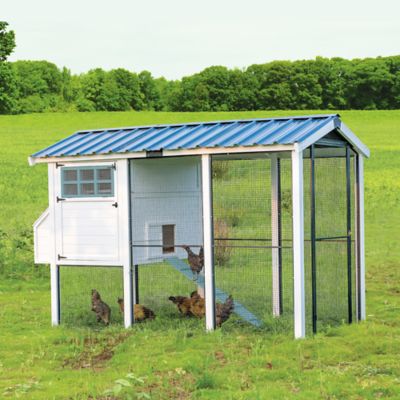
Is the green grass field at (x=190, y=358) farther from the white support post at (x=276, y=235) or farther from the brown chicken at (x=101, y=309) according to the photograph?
the white support post at (x=276, y=235)

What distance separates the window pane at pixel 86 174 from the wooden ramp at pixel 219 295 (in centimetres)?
141

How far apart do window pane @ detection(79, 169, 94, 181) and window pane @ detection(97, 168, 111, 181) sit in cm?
9

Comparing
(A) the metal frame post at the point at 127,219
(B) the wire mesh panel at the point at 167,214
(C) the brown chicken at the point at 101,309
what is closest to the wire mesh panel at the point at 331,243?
(B) the wire mesh panel at the point at 167,214

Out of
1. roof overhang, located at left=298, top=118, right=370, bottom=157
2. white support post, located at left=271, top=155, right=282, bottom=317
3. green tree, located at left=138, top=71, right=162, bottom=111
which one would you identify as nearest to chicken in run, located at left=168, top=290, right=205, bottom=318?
white support post, located at left=271, top=155, right=282, bottom=317

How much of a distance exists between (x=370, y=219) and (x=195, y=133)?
42.1ft

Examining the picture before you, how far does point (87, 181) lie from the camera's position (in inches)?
435

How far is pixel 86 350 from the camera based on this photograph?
32.3ft

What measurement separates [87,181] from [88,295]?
9.72 ft

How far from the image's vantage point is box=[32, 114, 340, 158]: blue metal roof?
1001cm

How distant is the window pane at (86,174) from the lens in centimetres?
1103

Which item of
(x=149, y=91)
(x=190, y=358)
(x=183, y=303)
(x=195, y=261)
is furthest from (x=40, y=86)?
(x=190, y=358)

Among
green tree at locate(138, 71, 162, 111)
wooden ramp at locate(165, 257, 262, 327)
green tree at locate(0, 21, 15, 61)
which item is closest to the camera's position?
wooden ramp at locate(165, 257, 262, 327)

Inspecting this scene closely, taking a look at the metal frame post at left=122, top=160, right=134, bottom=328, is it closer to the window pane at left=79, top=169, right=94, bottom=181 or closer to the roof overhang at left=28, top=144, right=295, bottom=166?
the roof overhang at left=28, top=144, right=295, bottom=166

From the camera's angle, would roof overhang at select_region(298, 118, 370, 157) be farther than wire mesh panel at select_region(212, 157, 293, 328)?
No
